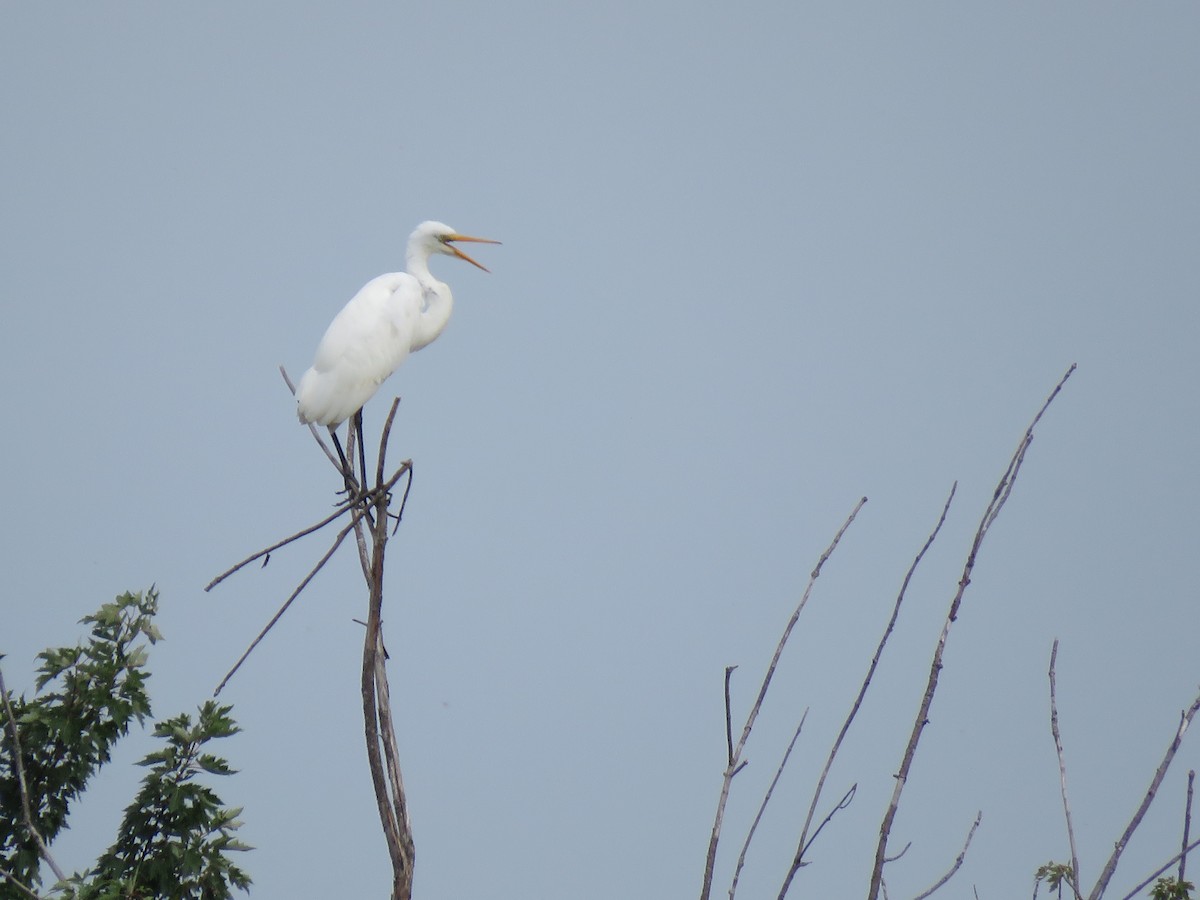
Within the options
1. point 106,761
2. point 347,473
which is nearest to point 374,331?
point 347,473

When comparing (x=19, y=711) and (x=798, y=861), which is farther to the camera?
(x=19, y=711)

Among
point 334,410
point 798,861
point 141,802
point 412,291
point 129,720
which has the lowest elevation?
point 798,861

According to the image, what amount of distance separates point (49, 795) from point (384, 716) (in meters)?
1.42

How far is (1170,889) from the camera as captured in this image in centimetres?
253

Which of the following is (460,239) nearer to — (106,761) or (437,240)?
(437,240)

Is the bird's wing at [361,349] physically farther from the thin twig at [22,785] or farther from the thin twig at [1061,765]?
the thin twig at [1061,765]

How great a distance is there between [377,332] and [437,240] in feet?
3.51

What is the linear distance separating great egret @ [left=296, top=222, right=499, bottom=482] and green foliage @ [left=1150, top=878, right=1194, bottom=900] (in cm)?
412

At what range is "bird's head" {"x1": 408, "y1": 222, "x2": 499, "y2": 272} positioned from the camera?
Result: 7.23 meters

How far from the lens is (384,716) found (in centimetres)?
336

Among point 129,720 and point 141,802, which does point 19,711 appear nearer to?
point 129,720

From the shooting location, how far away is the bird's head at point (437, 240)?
723 centimetres

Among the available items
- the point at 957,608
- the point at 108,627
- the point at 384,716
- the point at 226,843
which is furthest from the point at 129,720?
the point at 957,608

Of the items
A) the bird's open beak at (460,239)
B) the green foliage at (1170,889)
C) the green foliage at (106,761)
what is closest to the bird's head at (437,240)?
the bird's open beak at (460,239)
